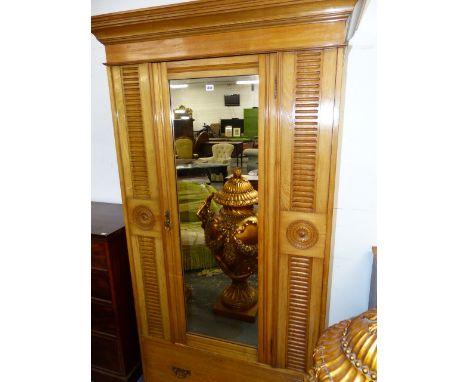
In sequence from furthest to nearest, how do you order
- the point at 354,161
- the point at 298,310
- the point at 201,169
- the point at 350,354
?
the point at 354,161, the point at 201,169, the point at 298,310, the point at 350,354

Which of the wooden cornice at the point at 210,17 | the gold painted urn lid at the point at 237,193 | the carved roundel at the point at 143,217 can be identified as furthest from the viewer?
the carved roundel at the point at 143,217

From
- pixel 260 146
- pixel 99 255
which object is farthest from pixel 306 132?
pixel 99 255

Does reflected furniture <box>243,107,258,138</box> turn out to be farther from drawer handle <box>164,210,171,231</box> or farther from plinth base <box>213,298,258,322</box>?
plinth base <box>213,298,258,322</box>

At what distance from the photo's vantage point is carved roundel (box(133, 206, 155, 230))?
1244 millimetres

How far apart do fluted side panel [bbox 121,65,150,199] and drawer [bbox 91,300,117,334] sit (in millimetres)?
694

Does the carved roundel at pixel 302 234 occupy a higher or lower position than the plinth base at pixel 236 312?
higher

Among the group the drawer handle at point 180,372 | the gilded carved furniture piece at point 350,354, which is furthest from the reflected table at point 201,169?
the drawer handle at point 180,372

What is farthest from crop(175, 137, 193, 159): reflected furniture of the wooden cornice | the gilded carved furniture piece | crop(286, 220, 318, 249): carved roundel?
the gilded carved furniture piece

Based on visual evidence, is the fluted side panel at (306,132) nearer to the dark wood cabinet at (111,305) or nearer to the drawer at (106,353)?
the dark wood cabinet at (111,305)

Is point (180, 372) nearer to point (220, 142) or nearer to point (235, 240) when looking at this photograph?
point (235, 240)

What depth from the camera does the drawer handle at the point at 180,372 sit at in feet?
4.60

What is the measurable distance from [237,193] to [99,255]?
79 cm

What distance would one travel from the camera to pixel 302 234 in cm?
103
